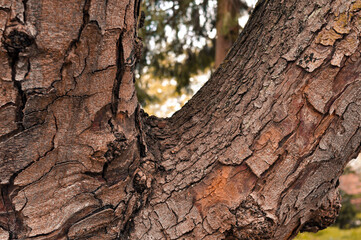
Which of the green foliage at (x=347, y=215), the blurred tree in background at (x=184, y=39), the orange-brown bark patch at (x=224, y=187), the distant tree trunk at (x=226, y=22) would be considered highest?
the blurred tree in background at (x=184, y=39)

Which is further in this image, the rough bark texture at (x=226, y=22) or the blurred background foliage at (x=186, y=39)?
the blurred background foliage at (x=186, y=39)

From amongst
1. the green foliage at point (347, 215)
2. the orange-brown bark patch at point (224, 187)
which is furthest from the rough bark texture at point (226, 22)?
the green foliage at point (347, 215)

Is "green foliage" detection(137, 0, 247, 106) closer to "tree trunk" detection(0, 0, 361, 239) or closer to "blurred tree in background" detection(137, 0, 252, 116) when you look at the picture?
"blurred tree in background" detection(137, 0, 252, 116)

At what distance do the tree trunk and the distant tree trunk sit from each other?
212cm

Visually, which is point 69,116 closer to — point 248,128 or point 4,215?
point 4,215

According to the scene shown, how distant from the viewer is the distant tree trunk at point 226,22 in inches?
142

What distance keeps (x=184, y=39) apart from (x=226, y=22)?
1.36m

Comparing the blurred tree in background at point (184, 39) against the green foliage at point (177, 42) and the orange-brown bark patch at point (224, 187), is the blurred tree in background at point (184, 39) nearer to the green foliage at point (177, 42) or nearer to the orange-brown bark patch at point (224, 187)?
the green foliage at point (177, 42)

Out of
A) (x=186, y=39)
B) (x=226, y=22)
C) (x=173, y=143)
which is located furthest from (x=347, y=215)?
(x=173, y=143)

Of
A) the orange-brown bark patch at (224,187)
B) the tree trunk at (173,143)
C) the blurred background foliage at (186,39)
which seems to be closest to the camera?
the tree trunk at (173,143)

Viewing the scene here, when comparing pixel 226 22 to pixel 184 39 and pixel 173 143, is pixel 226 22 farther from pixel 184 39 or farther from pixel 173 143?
pixel 173 143

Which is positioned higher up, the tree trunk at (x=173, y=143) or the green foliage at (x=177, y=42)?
the green foliage at (x=177, y=42)

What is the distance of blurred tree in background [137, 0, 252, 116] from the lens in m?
4.20

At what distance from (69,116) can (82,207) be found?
0.35 m
